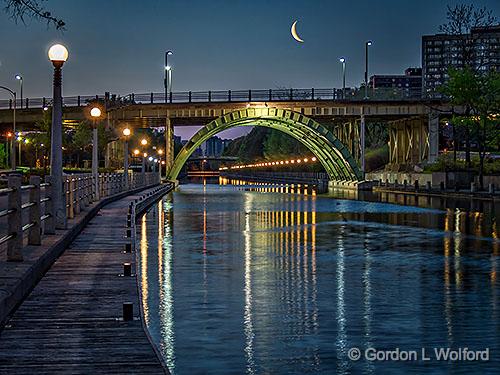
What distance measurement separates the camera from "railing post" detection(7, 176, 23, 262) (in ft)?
45.7

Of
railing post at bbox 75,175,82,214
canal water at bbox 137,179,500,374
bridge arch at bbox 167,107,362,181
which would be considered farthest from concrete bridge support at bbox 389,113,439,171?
canal water at bbox 137,179,500,374

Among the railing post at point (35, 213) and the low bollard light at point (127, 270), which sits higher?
the railing post at point (35, 213)

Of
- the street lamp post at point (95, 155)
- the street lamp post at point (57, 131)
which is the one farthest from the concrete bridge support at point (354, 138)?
the street lamp post at point (57, 131)

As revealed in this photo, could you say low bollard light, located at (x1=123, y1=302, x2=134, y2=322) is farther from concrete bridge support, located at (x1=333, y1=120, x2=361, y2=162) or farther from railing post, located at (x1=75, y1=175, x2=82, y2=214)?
concrete bridge support, located at (x1=333, y1=120, x2=361, y2=162)

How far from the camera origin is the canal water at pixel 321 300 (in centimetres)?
975

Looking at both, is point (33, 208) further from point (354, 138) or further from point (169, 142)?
Result: point (354, 138)

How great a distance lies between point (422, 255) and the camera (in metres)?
20.8

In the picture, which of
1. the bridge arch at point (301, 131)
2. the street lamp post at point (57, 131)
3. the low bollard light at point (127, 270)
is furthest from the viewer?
the bridge arch at point (301, 131)

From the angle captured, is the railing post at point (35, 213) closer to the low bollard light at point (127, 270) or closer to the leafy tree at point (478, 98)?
the low bollard light at point (127, 270)

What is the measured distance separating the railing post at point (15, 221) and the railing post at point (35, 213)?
211 cm

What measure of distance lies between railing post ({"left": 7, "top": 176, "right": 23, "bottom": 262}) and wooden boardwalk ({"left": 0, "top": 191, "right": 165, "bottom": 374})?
63 centimetres

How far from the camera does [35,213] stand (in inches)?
653

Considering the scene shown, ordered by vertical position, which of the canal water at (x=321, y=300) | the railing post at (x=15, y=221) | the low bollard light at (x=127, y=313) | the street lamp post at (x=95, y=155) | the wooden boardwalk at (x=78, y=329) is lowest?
the canal water at (x=321, y=300)

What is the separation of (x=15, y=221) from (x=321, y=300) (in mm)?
4835
